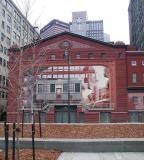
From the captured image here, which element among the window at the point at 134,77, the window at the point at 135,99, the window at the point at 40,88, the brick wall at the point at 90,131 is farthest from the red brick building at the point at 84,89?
the brick wall at the point at 90,131

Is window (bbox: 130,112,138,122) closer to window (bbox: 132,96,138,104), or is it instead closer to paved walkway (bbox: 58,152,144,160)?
window (bbox: 132,96,138,104)

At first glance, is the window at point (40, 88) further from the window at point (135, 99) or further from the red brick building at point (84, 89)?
the window at point (135, 99)

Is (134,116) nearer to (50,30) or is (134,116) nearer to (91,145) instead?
(50,30)

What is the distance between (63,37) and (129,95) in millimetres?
15856

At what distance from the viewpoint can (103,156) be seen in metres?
13.9

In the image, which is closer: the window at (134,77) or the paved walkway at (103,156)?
the paved walkway at (103,156)

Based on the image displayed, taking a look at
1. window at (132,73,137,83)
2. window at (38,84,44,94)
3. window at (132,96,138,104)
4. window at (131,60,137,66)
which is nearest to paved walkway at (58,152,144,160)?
window at (38,84,44,94)

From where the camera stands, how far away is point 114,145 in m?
15.0

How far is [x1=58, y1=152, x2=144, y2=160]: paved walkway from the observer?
13344 mm

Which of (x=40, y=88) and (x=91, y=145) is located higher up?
(x=40, y=88)

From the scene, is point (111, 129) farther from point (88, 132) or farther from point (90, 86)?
point (90, 86)

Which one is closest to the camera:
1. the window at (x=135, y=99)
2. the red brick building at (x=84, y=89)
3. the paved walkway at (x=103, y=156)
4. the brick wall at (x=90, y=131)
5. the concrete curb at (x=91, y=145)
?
the paved walkway at (x=103, y=156)

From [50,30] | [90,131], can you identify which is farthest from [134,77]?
[90,131]

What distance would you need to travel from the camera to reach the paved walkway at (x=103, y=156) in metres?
13.3
